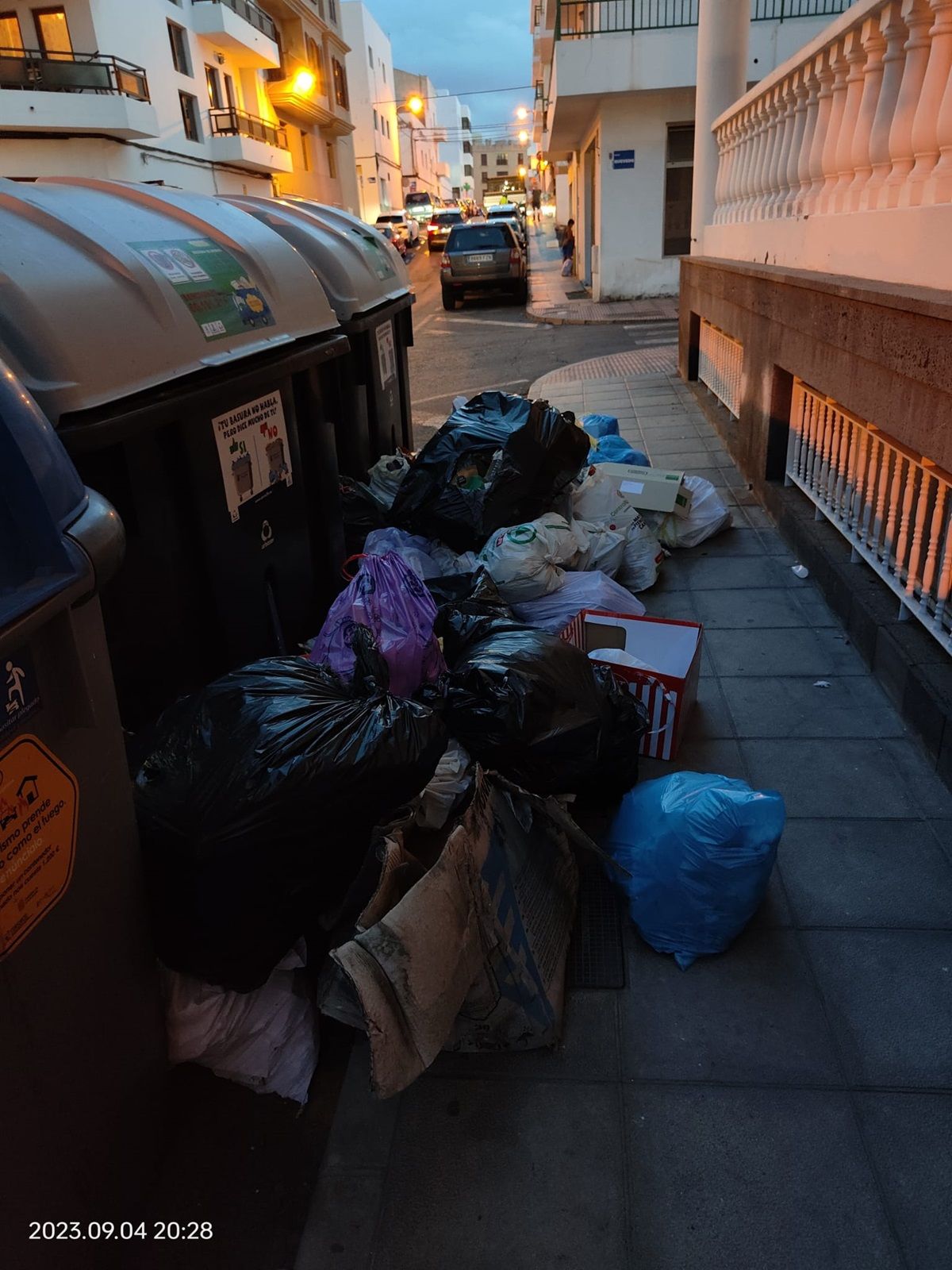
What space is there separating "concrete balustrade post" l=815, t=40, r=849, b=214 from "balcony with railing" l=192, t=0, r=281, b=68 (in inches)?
1100

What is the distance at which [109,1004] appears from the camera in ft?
5.28

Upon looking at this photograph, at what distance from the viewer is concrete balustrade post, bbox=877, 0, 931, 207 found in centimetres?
319

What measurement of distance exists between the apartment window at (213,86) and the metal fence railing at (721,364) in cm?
2539

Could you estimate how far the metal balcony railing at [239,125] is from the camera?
27.2 m

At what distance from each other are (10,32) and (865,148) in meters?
25.1

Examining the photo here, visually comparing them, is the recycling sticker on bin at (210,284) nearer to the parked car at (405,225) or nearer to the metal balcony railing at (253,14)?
the metal balcony railing at (253,14)

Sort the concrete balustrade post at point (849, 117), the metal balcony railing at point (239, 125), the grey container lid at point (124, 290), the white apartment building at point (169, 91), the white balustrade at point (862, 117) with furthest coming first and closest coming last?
the metal balcony railing at point (239, 125), the white apartment building at point (169, 91), the concrete balustrade post at point (849, 117), the white balustrade at point (862, 117), the grey container lid at point (124, 290)

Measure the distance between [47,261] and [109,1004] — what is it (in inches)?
70.5

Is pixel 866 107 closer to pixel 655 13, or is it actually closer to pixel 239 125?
pixel 655 13

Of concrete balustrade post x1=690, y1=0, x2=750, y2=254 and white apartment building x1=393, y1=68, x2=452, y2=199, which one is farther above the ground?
white apartment building x1=393, y1=68, x2=452, y2=199

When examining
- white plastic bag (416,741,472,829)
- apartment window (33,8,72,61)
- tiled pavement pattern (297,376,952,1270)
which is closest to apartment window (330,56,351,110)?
apartment window (33,8,72,61)

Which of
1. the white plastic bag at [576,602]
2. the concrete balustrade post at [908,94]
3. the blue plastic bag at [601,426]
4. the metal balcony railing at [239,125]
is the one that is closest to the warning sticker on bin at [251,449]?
the white plastic bag at [576,602]

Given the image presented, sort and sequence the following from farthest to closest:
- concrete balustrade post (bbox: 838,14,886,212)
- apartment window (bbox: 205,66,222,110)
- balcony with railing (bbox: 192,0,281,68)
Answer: apartment window (bbox: 205,66,222,110)
balcony with railing (bbox: 192,0,281,68)
concrete balustrade post (bbox: 838,14,886,212)

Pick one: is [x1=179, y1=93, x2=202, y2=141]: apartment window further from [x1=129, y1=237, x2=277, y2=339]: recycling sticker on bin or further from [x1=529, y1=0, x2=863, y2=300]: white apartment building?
[x1=129, y1=237, x2=277, y2=339]: recycling sticker on bin
